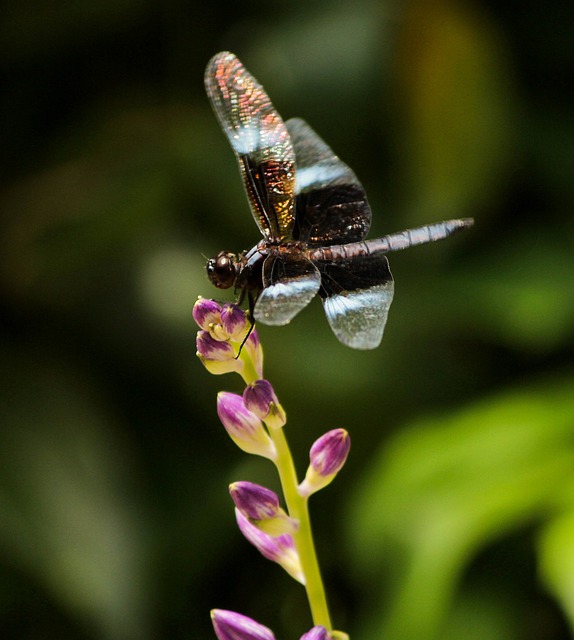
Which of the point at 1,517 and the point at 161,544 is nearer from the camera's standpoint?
the point at 1,517

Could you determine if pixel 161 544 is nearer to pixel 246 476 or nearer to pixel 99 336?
pixel 246 476

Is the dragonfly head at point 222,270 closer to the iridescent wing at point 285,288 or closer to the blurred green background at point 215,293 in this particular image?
the iridescent wing at point 285,288

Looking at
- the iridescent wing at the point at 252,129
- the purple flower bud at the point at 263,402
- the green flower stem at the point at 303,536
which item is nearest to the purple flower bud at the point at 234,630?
the green flower stem at the point at 303,536

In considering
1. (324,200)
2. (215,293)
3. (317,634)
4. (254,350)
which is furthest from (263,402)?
(215,293)

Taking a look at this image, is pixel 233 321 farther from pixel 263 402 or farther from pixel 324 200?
pixel 324 200

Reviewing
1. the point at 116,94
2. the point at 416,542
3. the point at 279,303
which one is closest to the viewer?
the point at 279,303

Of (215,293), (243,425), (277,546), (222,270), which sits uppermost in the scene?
(222,270)

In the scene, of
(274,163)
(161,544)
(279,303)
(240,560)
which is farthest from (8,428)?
(279,303)

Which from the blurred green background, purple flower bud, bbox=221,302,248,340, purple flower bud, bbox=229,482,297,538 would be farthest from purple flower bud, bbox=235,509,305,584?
the blurred green background
